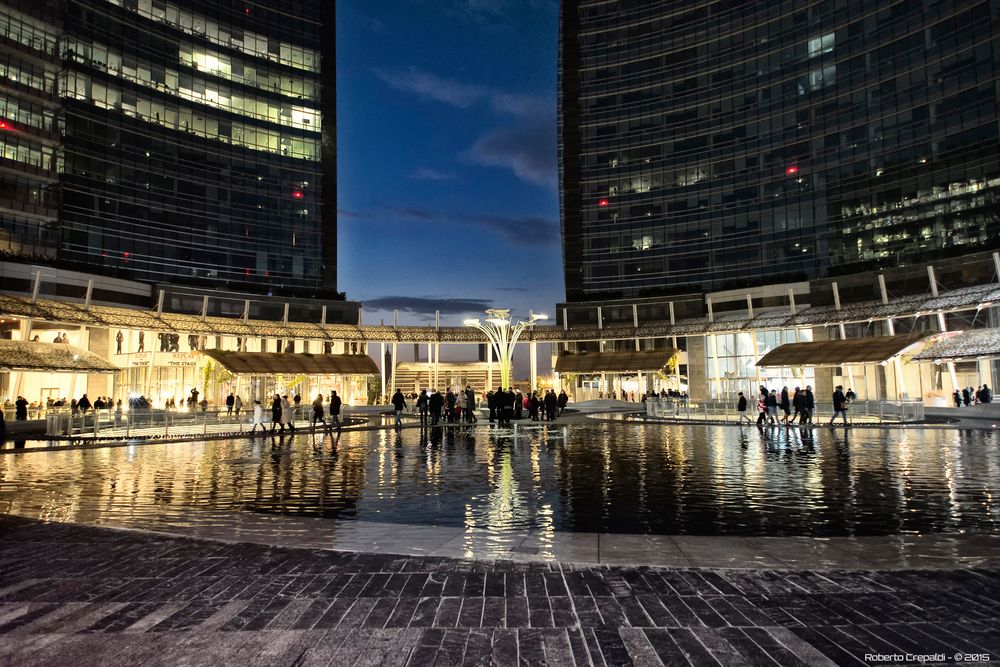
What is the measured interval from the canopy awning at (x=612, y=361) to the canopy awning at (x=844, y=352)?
40.1ft

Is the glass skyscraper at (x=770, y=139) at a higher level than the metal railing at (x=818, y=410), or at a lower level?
higher

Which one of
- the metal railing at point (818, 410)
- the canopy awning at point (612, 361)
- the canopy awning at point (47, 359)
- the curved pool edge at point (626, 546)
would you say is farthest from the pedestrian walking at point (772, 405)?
the canopy awning at point (47, 359)

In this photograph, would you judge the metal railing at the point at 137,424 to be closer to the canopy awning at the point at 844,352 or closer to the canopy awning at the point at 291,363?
the canopy awning at the point at 291,363

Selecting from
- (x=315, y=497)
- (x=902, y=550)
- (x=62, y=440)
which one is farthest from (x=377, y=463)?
(x=62, y=440)

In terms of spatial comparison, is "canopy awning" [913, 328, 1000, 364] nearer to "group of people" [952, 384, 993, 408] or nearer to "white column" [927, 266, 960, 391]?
"white column" [927, 266, 960, 391]

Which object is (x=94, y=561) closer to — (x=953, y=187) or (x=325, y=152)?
(x=953, y=187)

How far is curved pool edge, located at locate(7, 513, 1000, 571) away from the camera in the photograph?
5.69m

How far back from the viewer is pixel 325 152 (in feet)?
262

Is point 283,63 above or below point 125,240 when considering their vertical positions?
above

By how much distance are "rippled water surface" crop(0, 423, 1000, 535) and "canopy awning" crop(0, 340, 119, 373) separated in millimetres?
19191

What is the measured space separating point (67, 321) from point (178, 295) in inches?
621

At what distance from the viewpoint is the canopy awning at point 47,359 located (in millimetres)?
32625

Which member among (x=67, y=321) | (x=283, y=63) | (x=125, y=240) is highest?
(x=283, y=63)

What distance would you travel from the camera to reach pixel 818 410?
106 ft
